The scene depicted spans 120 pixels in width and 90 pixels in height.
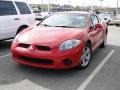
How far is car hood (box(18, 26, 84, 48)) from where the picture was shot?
5.73 metres

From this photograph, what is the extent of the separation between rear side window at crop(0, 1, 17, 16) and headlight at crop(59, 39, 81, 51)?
3.50m

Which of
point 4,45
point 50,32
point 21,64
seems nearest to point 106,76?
point 50,32

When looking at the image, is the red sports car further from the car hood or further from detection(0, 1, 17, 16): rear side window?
detection(0, 1, 17, 16): rear side window

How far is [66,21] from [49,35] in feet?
4.13

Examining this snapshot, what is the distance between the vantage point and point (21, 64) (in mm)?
6469

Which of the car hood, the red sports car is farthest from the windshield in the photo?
the car hood

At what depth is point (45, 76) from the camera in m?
5.68

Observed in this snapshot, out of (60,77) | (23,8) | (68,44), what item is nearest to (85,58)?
(68,44)

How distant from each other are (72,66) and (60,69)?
31 centimetres

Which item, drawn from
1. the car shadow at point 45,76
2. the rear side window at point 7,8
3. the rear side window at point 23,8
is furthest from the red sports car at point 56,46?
the rear side window at point 23,8

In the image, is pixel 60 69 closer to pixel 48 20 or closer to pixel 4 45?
pixel 48 20

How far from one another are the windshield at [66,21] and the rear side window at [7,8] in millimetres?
1776

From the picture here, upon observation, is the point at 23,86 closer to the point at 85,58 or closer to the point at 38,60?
the point at 38,60

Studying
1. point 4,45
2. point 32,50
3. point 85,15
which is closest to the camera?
point 32,50
